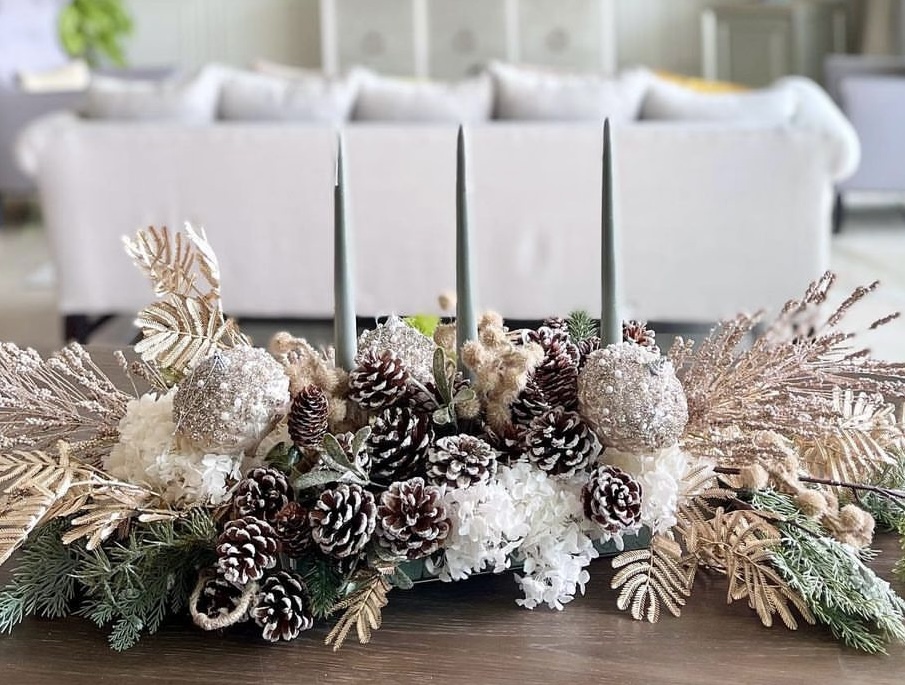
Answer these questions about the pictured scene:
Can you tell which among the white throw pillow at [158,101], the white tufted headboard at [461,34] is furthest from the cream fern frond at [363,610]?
the white tufted headboard at [461,34]

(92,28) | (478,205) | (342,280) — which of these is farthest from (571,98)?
(92,28)

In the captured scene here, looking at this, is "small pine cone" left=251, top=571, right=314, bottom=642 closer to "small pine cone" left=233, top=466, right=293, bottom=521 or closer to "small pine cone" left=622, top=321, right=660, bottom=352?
"small pine cone" left=233, top=466, right=293, bottom=521

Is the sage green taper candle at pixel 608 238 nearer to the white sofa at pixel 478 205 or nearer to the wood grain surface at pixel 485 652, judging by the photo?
the wood grain surface at pixel 485 652

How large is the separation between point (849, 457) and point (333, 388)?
357mm

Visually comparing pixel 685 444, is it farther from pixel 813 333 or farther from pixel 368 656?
pixel 368 656

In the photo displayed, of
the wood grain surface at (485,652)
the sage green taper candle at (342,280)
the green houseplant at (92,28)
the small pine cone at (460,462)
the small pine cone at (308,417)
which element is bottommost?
the wood grain surface at (485,652)

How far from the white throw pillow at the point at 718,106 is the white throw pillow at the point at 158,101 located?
48.1 inches

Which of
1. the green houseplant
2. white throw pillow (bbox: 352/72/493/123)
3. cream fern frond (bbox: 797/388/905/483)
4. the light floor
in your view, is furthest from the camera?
the green houseplant

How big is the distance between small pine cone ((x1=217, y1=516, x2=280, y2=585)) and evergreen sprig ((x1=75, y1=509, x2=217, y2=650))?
3 centimetres

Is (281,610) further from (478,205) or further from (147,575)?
(478,205)

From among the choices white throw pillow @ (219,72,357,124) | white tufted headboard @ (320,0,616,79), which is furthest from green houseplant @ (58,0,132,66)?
white throw pillow @ (219,72,357,124)

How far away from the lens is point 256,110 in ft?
10.6

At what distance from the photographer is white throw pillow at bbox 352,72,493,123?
3154 mm

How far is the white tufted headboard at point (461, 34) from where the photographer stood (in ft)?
22.7
